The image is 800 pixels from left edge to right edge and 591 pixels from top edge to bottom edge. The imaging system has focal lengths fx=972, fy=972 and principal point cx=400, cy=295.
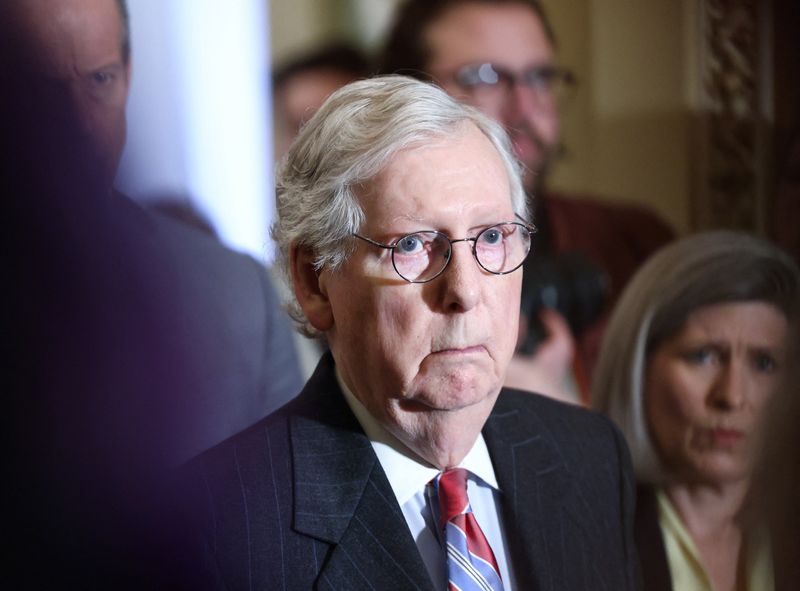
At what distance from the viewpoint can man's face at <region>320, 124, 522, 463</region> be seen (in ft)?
4.26

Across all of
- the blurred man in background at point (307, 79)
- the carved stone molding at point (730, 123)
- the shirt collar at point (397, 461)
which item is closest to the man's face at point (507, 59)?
the blurred man in background at point (307, 79)

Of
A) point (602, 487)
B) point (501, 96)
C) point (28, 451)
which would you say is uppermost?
point (501, 96)

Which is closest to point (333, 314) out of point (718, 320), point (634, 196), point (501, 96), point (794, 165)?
point (718, 320)

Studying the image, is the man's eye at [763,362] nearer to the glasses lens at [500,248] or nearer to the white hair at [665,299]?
the white hair at [665,299]

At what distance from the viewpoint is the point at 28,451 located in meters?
1.48

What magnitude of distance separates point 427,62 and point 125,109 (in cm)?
79

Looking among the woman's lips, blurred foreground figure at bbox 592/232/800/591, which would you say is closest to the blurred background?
blurred foreground figure at bbox 592/232/800/591

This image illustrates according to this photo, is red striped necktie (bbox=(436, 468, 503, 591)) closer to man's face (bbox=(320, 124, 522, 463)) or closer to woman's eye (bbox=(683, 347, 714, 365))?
man's face (bbox=(320, 124, 522, 463))

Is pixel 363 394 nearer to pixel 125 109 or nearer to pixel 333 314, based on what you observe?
pixel 333 314

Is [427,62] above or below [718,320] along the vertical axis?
above

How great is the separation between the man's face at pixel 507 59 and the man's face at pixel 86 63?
79 cm

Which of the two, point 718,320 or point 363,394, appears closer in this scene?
point 363,394

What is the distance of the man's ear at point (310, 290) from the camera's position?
55.4 inches

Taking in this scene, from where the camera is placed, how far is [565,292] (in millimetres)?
2332
